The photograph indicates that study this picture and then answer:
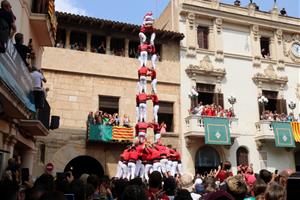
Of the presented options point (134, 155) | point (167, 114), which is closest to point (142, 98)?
point (134, 155)

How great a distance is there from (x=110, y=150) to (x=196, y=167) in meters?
5.08

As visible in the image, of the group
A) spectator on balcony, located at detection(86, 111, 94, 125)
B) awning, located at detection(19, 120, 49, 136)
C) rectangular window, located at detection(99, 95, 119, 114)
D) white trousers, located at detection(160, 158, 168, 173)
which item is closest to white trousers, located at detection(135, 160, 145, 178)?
white trousers, located at detection(160, 158, 168, 173)

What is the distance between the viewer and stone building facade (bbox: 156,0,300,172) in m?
22.0

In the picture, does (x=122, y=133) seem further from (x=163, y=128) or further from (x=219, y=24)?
(x=219, y=24)

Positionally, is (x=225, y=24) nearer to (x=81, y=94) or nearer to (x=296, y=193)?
(x=81, y=94)

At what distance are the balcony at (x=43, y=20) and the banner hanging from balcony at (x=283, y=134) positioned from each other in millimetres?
13991

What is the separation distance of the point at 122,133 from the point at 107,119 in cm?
106

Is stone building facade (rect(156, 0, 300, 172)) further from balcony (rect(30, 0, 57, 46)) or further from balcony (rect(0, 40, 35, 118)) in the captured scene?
balcony (rect(0, 40, 35, 118))

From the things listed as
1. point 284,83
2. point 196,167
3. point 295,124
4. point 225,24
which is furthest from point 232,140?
point 225,24

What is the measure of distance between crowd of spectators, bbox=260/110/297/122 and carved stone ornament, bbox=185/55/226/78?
350 cm

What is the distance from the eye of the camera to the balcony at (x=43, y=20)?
14078mm

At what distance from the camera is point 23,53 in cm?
1047

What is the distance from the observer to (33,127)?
1338 cm

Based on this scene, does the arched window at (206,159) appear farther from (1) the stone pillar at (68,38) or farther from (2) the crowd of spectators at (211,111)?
(1) the stone pillar at (68,38)
